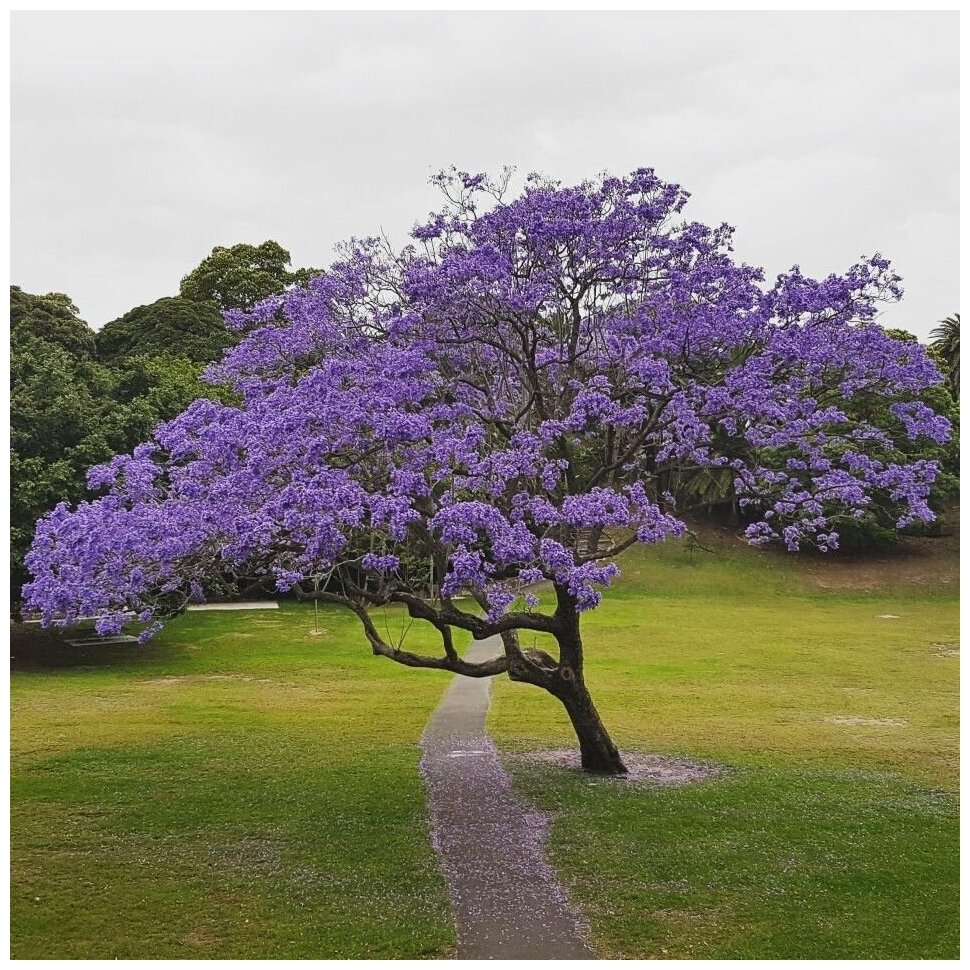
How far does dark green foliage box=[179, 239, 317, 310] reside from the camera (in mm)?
46094

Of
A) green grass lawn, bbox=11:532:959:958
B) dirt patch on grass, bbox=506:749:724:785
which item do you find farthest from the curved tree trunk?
green grass lawn, bbox=11:532:959:958

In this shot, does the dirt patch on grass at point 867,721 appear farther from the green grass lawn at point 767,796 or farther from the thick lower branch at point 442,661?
the thick lower branch at point 442,661

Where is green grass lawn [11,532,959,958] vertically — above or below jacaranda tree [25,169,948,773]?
below

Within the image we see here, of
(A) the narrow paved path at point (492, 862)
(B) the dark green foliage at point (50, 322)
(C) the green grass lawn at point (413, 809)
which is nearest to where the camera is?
(A) the narrow paved path at point (492, 862)

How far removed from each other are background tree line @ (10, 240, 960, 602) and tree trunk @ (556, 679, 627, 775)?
11.4ft

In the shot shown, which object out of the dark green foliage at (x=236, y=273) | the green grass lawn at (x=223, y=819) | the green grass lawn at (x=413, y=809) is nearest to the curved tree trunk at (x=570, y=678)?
the green grass lawn at (x=413, y=809)

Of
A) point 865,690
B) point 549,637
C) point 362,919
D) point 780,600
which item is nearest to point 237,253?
point 549,637

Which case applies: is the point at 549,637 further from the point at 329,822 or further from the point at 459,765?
the point at 329,822

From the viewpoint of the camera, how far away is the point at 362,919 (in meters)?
9.60

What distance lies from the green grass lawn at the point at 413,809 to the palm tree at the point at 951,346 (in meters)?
24.4

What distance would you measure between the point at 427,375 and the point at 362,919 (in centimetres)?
664

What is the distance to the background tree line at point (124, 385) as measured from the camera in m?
24.2

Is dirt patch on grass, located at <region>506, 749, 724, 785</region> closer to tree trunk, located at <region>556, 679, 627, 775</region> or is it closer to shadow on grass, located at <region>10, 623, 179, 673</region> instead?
tree trunk, located at <region>556, 679, 627, 775</region>

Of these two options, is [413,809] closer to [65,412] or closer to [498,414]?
[498,414]
